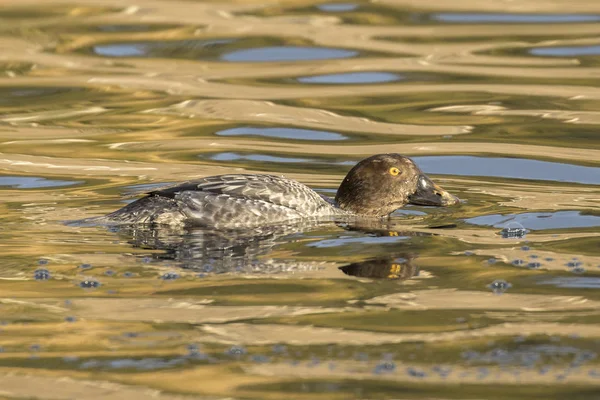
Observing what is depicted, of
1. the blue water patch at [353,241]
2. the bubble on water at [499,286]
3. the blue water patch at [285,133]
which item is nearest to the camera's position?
the bubble on water at [499,286]

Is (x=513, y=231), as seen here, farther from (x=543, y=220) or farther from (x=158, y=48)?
(x=158, y=48)

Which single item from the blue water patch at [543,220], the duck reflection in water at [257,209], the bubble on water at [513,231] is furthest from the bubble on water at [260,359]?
the blue water patch at [543,220]

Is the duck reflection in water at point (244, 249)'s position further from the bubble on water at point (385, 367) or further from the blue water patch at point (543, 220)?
the bubble on water at point (385, 367)

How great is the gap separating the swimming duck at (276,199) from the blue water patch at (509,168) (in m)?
1.84

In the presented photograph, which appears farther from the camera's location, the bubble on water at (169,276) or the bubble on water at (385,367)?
the bubble on water at (169,276)

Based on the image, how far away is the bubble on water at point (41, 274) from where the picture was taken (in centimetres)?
754

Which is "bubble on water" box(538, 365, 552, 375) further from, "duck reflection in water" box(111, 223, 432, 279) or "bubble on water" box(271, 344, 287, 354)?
"duck reflection in water" box(111, 223, 432, 279)

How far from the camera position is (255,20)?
1925 cm

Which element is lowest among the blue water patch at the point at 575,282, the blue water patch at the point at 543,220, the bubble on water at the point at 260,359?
the bubble on water at the point at 260,359

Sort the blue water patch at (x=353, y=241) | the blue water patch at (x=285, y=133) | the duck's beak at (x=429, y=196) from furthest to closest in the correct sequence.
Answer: the blue water patch at (x=285, y=133) → the duck's beak at (x=429, y=196) → the blue water patch at (x=353, y=241)

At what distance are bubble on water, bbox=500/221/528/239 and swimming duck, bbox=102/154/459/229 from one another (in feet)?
3.17

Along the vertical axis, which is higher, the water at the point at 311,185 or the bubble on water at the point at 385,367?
the water at the point at 311,185

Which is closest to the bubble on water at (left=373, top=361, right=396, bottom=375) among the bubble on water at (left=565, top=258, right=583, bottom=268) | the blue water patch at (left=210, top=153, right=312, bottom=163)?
the bubble on water at (left=565, top=258, right=583, bottom=268)


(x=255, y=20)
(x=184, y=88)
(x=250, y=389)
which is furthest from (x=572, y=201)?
(x=255, y=20)
